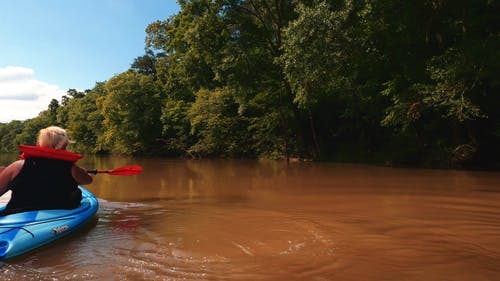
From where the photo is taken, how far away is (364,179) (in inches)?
384

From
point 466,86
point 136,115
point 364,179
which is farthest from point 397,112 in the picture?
point 136,115

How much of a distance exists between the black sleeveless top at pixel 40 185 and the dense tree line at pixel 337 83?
10.2m

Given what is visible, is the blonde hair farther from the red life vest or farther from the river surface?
the river surface

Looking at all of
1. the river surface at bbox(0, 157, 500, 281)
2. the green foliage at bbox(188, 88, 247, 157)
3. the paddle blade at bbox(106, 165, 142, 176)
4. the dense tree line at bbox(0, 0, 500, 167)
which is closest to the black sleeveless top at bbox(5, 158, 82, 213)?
the river surface at bbox(0, 157, 500, 281)

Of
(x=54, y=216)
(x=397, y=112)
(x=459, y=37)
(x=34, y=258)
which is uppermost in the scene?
(x=459, y=37)

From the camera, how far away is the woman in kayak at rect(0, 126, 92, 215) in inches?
157

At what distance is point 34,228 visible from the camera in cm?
382

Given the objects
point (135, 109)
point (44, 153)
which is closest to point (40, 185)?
point (44, 153)

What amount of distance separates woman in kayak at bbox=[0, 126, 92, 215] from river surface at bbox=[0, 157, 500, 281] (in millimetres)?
546

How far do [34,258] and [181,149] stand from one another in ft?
75.7

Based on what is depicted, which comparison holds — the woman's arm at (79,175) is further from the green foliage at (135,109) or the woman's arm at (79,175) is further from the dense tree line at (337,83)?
the green foliage at (135,109)

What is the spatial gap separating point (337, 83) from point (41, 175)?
1199cm

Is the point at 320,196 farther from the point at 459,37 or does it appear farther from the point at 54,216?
the point at 459,37

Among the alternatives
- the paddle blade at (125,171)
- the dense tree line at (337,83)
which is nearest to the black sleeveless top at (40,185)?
the paddle blade at (125,171)
